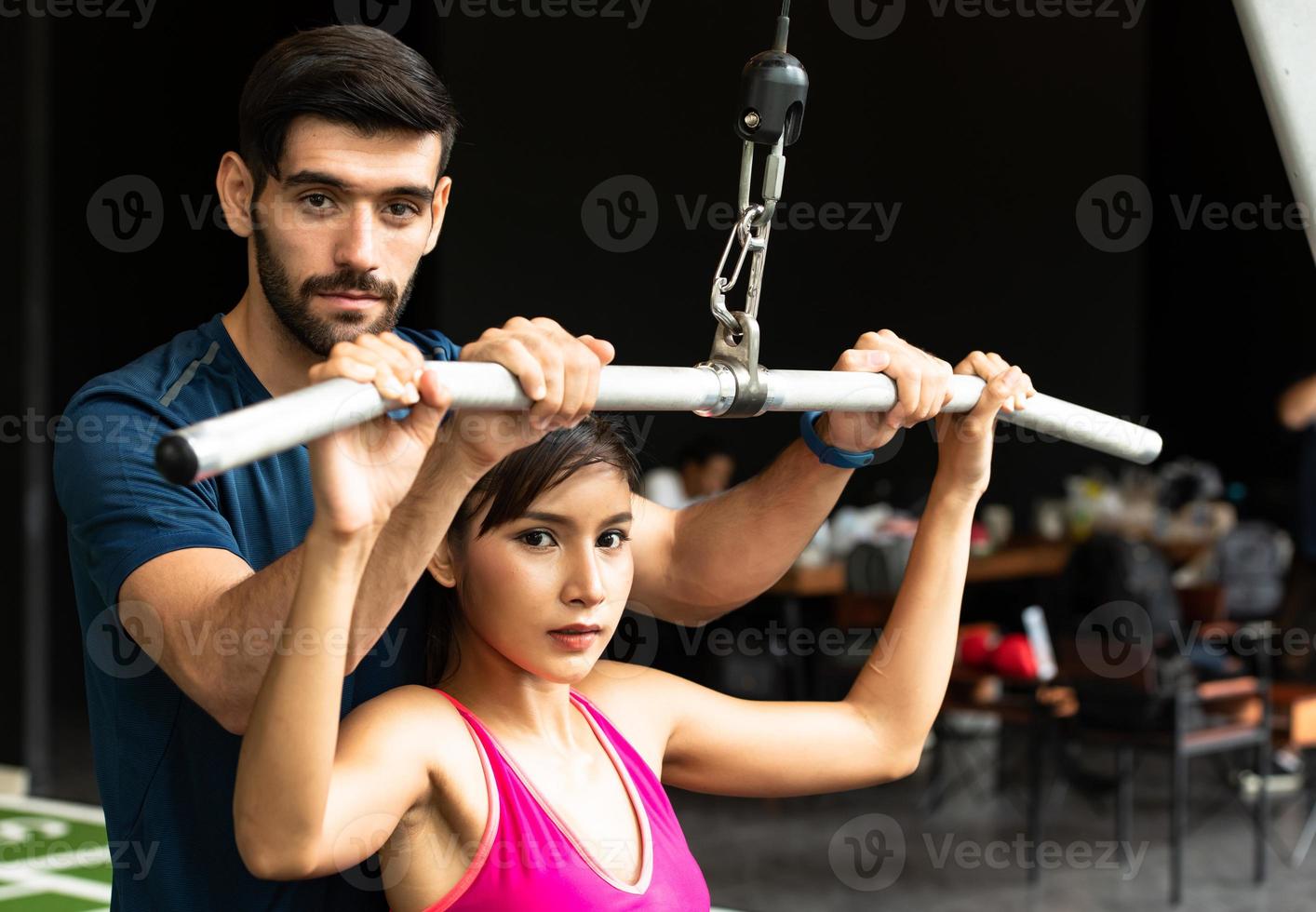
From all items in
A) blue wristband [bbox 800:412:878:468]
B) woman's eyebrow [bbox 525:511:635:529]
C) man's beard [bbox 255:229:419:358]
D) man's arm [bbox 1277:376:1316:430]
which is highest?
man's arm [bbox 1277:376:1316:430]

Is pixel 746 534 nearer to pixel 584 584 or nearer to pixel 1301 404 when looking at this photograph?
pixel 584 584

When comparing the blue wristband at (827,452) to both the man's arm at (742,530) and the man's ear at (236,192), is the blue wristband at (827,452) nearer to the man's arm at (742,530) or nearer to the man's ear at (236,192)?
the man's arm at (742,530)

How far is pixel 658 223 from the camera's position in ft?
28.0

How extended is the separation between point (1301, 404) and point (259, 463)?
17.2 ft

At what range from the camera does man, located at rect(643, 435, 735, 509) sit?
689 cm

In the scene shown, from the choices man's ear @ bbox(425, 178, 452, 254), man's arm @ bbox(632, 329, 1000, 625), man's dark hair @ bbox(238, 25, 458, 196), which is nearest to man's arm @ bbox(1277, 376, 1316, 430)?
man's arm @ bbox(632, 329, 1000, 625)

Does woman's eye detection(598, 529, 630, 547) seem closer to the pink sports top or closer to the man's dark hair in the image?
the pink sports top

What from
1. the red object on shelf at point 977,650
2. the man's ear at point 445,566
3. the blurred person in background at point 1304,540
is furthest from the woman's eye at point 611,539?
the blurred person in background at point 1304,540

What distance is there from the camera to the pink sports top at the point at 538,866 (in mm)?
1335

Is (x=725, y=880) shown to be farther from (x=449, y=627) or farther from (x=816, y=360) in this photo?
(x=816, y=360)

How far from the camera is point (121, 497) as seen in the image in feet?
4.75

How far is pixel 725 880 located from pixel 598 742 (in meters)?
3.74

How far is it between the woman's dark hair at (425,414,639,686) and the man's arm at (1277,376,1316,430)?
5.04m

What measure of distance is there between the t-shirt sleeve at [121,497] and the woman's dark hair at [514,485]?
22cm
